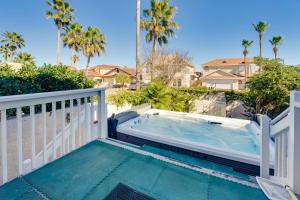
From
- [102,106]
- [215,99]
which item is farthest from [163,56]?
[102,106]

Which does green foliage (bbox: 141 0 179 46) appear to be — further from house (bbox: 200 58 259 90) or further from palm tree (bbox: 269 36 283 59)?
palm tree (bbox: 269 36 283 59)

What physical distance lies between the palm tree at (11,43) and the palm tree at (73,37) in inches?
292

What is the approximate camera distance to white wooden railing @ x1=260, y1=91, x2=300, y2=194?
4.35 ft

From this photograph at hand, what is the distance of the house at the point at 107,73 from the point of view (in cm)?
3312

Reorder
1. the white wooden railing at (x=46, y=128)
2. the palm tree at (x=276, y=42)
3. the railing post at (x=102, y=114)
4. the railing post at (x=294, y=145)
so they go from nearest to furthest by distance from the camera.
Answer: the railing post at (x=294, y=145), the white wooden railing at (x=46, y=128), the railing post at (x=102, y=114), the palm tree at (x=276, y=42)

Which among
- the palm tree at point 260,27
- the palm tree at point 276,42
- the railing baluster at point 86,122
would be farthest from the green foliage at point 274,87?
the palm tree at point 276,42

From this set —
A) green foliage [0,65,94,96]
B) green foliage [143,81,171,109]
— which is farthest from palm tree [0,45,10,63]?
green foliage [143,81,171,109]

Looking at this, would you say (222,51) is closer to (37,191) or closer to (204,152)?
(204,152)

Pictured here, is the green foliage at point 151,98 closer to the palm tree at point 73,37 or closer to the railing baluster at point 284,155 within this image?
the railing baluster at point 284,155

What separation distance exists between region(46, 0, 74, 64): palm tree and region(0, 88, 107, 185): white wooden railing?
16.7 metres

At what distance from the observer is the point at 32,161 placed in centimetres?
200

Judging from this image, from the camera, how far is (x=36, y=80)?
5066 millimetres

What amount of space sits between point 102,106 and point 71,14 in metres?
20.2

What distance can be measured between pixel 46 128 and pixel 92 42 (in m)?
23.5
